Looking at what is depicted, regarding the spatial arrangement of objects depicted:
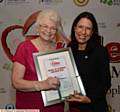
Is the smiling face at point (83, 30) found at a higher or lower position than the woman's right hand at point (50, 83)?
higher

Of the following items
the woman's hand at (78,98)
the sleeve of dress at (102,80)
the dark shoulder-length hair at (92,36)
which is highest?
the dark shoulder-length hair at (92,36)

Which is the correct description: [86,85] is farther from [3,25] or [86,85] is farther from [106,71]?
[3,25]

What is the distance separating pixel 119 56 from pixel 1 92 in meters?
1.08

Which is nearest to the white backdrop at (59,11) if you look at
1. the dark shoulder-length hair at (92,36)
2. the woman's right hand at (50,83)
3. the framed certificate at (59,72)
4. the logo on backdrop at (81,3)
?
the logo on backdrop at (81,3)

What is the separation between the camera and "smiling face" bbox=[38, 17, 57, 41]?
1681mm

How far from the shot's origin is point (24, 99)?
1733 millimetres

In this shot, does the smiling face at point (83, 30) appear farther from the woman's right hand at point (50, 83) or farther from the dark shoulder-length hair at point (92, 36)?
the woman's right hand at point (50, 83)

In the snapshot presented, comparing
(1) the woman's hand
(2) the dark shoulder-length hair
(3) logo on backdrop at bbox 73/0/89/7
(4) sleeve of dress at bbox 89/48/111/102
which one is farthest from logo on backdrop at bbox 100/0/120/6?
(1) the woman's hand

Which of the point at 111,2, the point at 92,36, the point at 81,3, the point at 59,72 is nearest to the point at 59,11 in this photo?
the point at 81,3

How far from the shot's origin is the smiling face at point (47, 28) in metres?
1.68

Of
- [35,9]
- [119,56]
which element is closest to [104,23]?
[119,56]

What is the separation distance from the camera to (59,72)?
67.5 inches

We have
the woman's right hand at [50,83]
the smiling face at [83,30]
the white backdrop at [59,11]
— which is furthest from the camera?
the white backdrop at [59,11]

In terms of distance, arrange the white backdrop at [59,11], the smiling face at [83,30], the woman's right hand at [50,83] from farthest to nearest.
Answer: the white backdrop at [59,11], the smiling face at [83,30], the woman's right hand at [50,83]
